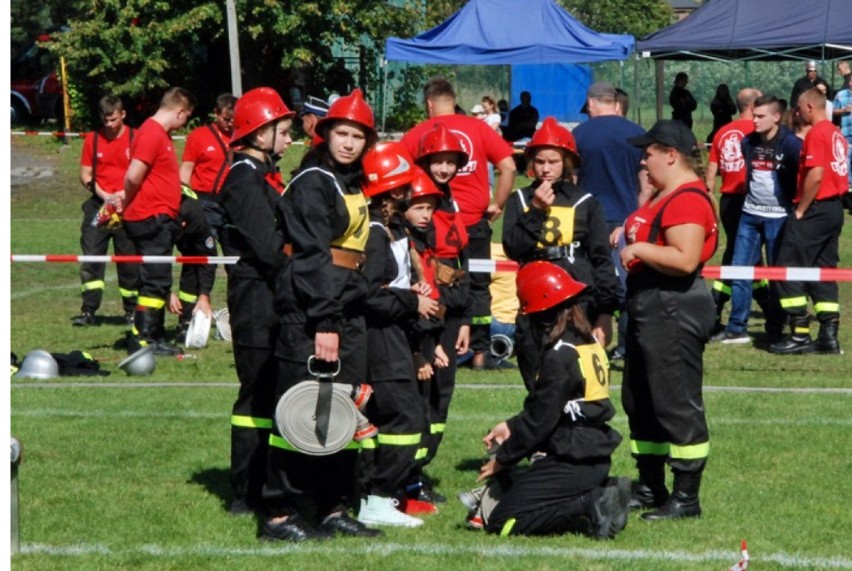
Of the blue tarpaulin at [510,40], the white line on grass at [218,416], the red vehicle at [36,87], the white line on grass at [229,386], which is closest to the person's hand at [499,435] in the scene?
the white line on grass at [218,416]

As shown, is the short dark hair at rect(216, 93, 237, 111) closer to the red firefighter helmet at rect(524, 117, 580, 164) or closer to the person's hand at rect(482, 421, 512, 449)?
the red firefighter helmet at rect(524, 117, 580, 164)

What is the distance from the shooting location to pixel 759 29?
78.9ft

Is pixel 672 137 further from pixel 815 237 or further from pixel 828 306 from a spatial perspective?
pixel 828 306

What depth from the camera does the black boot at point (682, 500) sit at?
738cm

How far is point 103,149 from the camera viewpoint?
14.4 m

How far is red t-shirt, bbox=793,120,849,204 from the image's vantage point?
42.2ft

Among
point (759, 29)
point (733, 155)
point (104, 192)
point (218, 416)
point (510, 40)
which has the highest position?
point (759, 29)

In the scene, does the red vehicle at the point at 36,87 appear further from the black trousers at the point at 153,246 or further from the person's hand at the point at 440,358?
the person's hand at the point at 440,358

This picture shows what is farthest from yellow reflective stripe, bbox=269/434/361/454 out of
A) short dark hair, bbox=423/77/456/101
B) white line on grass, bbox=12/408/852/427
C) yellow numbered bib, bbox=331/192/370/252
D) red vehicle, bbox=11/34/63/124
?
red vehicle, bbox=11/34/63/124

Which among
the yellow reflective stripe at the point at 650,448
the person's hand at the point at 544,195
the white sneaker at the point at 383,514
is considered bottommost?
the white sneaker at the point at 383,514

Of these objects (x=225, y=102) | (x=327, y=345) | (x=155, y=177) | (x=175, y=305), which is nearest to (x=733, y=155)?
(x=225, y=102)

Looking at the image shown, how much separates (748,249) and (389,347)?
713cm

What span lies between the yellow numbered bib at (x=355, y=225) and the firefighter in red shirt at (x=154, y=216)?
20.3ft

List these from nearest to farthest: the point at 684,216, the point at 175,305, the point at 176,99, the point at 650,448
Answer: the point at 684,216
the point at 650,448
the point at 176,99
the point at 175,305
